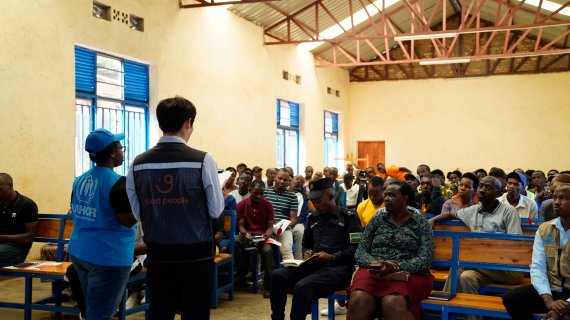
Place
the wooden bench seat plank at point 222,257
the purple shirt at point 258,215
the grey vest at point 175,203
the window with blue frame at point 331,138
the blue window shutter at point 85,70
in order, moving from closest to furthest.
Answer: the grey vest at point 175,203 < the wooden bench seat plank at point 222,257 < the purple shirt at point 258,215 < the blue window shutter at point 85,70 < the window with blue frame at point 331,138

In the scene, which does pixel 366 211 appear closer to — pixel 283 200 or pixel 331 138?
pixel 283 200

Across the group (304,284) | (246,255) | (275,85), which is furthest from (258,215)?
(275,85)

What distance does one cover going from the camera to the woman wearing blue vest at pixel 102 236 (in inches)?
118

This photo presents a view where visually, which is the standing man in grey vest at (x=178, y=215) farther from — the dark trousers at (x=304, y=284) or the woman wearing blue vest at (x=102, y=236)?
the dark trousers at (x=304, y=284)

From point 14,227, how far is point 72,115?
3.20 meters

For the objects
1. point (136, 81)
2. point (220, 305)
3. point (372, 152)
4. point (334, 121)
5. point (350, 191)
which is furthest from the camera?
point (372, 152)

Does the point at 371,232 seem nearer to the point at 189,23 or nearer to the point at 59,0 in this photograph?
the point at 59,0

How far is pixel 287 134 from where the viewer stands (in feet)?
52.7

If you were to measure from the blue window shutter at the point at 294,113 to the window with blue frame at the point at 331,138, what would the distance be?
8.02ft

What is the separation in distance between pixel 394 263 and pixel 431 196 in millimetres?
3922

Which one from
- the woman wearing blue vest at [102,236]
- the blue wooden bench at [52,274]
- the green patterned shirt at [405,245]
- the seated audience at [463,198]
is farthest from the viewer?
the seated audience at [463,198]

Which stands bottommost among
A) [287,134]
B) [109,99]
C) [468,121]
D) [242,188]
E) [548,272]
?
[548,272]

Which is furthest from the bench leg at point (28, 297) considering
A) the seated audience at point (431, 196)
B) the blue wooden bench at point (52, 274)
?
the seated audience at point (431, 196)

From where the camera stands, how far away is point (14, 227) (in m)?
5.36
